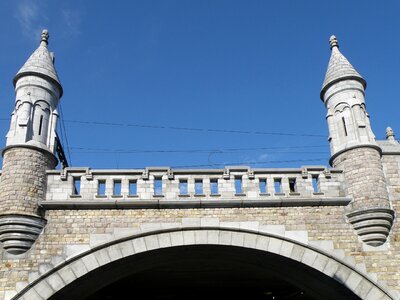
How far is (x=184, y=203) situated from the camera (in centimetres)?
1285

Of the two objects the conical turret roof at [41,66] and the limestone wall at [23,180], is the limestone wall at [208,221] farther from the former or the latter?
the conical turret roof at [41,66]

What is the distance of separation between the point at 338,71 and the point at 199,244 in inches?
254

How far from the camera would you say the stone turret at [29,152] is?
12117 millimetres

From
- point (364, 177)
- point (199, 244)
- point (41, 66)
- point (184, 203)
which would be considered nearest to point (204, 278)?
point (199, 244)

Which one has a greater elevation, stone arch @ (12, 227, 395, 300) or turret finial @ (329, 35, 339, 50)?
turret finial @ (329, 35, 339, 50)

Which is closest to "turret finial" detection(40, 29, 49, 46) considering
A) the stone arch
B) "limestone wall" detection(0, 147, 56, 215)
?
"limestone wall" detection(0, 147, 56, 215)

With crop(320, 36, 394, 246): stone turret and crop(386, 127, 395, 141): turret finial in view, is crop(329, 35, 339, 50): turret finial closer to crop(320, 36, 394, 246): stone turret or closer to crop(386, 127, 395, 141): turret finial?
crop(320, 36, 394, 246): stone turret

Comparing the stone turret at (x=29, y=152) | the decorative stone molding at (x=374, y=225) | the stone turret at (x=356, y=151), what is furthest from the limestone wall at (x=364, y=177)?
the stone turret at (x=29, y=152)

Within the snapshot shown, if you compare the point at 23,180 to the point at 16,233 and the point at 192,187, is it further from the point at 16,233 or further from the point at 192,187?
the point at 192,187

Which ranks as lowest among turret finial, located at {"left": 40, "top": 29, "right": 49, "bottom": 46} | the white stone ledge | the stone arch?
the stone arch

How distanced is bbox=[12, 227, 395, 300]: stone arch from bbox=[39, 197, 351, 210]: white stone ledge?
0.61 meters

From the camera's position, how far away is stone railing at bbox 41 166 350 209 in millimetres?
12852

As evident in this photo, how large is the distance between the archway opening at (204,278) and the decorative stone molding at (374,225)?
132 cm

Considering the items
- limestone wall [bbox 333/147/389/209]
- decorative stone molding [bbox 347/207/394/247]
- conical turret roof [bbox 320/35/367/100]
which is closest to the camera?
decorative stone molding [bbox 347/207/394/247]
